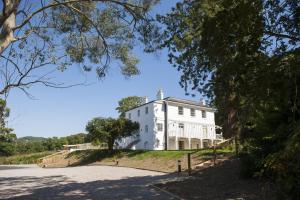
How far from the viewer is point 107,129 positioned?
43.6 m

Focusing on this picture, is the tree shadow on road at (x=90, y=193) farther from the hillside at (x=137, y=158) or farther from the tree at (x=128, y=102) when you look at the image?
the tree at (x=128, y=102)

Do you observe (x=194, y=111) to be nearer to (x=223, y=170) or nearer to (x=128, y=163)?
(x=128, y=163)

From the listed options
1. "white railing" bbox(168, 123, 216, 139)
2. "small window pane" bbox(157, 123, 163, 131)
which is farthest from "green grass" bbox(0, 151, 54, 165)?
"white railing" bbox(168, 123, 216, 139)

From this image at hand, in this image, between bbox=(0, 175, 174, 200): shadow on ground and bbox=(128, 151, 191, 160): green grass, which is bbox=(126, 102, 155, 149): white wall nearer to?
bbox=(128, 151, 191, 160): green grass

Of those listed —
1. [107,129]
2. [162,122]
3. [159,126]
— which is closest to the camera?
[107,129]

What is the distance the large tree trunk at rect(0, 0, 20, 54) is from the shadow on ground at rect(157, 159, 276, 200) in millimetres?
8344

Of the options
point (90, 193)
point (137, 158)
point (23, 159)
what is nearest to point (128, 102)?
point (23, 159)

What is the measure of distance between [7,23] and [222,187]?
10.1 m

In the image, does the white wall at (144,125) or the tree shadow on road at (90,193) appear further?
the white wall at (144,125)

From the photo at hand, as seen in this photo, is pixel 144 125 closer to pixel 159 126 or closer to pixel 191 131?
pixel 159 126

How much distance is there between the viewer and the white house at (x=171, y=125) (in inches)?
→ 1945

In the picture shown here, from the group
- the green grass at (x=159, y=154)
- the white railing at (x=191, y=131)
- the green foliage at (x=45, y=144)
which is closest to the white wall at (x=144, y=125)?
the white railing at (x=191, y=131)

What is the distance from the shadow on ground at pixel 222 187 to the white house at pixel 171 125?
94.3 feet

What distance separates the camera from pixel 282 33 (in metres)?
11.2
